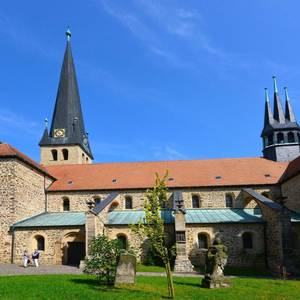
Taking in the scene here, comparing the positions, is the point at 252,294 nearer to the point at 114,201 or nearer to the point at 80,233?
the point at 80,233

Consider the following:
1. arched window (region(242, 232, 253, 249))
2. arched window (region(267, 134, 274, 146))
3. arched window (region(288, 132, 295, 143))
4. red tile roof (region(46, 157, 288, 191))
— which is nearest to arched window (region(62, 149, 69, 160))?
red tile roof (region(46, 157, 288, 191))

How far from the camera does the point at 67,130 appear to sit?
43.8m

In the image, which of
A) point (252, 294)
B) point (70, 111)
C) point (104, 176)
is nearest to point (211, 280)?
point (252, 294)

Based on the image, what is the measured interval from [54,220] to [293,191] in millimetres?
18737

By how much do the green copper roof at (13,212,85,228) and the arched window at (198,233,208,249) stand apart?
28.1 feet

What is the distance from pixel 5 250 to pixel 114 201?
9.29 meters

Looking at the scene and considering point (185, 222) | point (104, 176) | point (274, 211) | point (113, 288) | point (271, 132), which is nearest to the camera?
point (113, 288)

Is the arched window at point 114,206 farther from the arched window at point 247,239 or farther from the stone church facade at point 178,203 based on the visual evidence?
the arched window at point 247,239

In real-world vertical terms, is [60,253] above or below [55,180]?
below

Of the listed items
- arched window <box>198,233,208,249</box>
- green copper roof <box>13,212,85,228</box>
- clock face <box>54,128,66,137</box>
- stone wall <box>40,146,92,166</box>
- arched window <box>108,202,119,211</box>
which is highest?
clock face <box>54,128,66,137</box>

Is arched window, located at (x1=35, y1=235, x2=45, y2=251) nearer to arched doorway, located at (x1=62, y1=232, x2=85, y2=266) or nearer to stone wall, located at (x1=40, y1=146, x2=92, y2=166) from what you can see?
arched doorway, located at (x1=62, y1=232, x2=85, y2=266)

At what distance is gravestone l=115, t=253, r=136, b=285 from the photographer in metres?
14.9

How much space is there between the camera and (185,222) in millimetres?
25641

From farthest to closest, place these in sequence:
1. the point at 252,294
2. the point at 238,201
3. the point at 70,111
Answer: the point at 70,111 < the point at 238,201 < the point at 252,294
